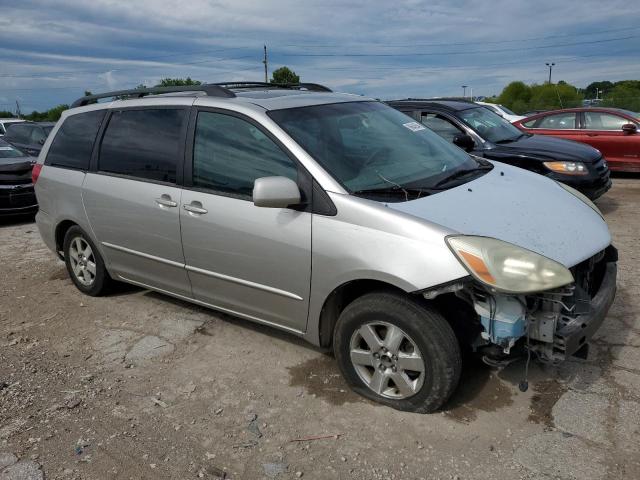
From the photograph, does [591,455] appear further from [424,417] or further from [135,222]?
[135,222]

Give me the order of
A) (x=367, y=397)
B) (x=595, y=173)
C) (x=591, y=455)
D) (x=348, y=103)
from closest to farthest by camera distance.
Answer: (x=591, y=455), (x=367, y=397), (x=348, y=103), (x=595, y=173)

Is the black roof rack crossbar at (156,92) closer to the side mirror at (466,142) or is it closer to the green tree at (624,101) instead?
the side mirror at (466,142)

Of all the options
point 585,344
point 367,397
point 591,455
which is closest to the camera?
point 591,455

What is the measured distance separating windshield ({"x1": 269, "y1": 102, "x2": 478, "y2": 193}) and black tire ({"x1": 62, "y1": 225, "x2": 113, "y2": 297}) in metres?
2.28

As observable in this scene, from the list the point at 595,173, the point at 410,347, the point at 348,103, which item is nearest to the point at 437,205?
the point at 410,347

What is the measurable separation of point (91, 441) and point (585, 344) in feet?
8.87

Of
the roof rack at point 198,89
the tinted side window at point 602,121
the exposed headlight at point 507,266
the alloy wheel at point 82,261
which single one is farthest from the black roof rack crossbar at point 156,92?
the tinted side window at point 602,121

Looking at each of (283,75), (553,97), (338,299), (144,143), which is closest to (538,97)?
(553,97)

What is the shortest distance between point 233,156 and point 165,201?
66cm

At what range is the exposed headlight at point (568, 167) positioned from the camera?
6.89 metres

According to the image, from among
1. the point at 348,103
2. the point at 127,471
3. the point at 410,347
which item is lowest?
the point at 127,471

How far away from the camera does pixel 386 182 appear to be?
336cm

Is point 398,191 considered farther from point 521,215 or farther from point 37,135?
point 37,135

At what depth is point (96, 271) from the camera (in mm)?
4918
